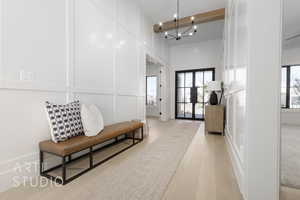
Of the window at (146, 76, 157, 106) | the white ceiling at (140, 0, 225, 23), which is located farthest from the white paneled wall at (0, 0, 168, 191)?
the window at (146, 76, 157, 106)

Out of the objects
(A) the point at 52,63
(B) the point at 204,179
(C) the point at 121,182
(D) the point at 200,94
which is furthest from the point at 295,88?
(A) the point at 52,63

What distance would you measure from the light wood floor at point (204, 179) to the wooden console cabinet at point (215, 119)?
132 cm

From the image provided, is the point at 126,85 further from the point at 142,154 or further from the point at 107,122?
the point at 142,154

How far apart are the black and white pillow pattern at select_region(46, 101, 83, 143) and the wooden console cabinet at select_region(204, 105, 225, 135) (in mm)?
3039

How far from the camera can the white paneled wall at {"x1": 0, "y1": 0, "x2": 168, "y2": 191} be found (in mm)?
1402

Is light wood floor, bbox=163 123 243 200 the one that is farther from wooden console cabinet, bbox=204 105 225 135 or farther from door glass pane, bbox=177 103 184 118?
door glass pane, bbox=177 103 184 118

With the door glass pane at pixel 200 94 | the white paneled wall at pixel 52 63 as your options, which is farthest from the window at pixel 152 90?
the white paneled wall at pixel 52 63

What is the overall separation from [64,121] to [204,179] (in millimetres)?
1733

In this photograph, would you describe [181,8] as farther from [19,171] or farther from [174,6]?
[19,171]

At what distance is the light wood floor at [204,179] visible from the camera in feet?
4.25

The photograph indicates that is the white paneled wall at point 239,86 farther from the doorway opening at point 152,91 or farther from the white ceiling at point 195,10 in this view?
the doorway opening at point 152,91

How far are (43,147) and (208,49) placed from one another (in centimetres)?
609

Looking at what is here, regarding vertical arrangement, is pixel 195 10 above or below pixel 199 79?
above

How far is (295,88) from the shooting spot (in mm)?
4594
